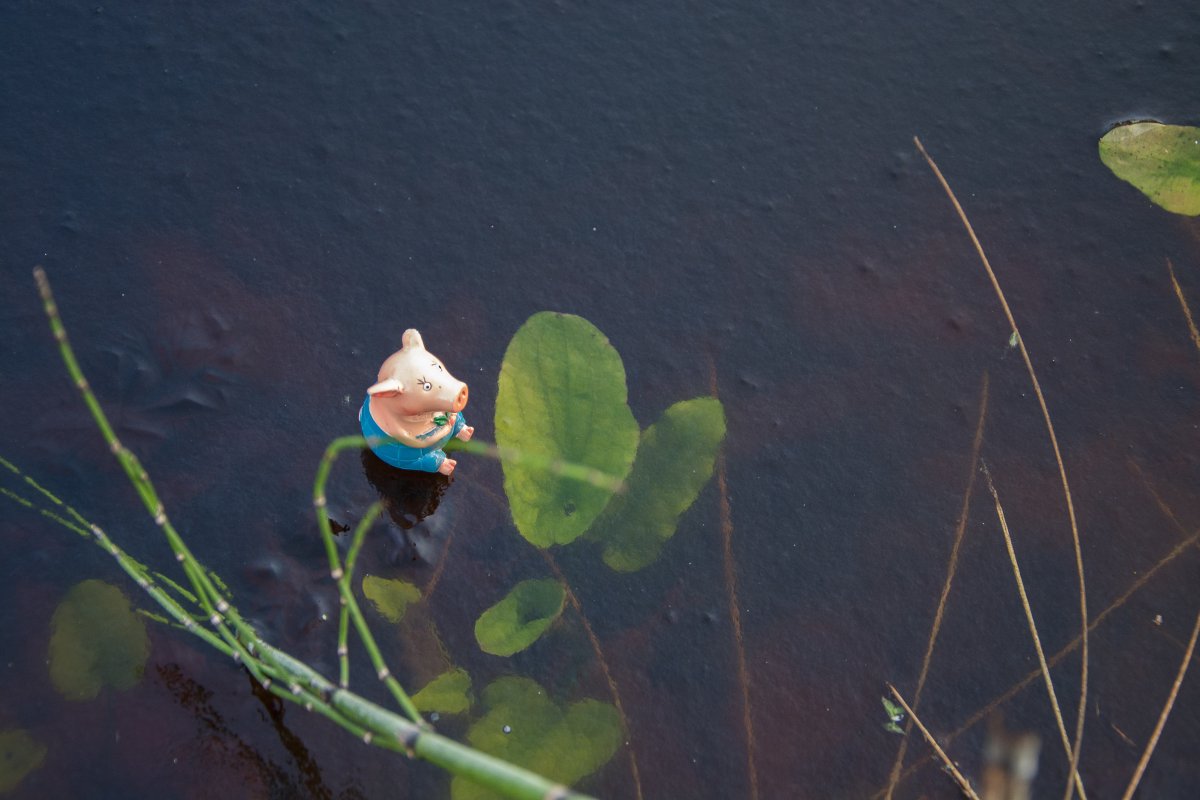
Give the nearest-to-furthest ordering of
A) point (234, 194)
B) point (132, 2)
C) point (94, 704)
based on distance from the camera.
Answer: point (94, 704), point (234, 194), point (132, 2)

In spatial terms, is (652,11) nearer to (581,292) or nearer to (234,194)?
(581,292)

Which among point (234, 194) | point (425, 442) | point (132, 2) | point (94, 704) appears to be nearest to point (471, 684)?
point (425, 442)

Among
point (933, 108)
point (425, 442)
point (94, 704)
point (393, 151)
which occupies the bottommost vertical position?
point (94, 704)

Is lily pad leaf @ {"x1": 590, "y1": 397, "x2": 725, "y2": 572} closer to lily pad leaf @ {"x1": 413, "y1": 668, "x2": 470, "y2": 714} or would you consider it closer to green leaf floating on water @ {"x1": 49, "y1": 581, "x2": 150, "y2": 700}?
lily pad leaf @ {"x1": 413, "y1": 668, "x2": 470, "y2": 714}

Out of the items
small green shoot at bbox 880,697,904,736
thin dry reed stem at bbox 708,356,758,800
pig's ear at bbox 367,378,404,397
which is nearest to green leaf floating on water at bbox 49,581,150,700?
pig's ear at bbox 367,378,404,397

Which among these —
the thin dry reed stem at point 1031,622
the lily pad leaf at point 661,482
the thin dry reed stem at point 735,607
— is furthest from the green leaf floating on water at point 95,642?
the thin dry reed stem at point 1031,622
